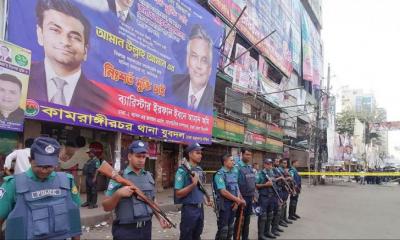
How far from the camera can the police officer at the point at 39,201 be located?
279 centimetres

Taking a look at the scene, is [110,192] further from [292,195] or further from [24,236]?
[292,195]

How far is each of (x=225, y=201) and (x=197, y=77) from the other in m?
9.30

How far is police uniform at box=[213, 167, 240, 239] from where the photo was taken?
243 inches

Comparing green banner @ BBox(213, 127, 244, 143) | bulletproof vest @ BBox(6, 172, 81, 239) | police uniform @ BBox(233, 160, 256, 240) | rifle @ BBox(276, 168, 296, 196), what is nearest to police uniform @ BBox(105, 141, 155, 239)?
bulletproof vest @ BBox(6, 172, 81, 239)

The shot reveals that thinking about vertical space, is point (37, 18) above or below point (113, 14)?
below

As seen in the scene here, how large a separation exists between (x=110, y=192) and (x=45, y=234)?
940 mm

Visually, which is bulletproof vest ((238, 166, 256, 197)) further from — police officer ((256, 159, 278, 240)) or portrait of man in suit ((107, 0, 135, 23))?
portrait of man in suit ((107, 0, 135, 23))

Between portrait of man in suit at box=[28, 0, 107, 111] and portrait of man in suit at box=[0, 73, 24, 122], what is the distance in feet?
3.39

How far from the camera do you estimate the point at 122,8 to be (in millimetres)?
11359

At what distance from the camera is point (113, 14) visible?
1098cm

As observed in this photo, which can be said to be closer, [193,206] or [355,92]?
[193,206]

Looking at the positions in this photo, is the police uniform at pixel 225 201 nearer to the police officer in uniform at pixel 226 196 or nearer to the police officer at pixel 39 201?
the police officer in uniform at pixel 226 196

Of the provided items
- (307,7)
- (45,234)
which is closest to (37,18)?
(45,234)

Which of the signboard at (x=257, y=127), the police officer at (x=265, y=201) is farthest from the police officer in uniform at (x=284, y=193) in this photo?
the signboard at (x=257, y=127)
